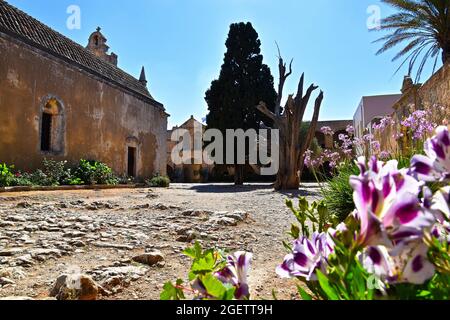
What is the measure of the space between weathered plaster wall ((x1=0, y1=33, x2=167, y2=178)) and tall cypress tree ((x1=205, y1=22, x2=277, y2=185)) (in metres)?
4.00

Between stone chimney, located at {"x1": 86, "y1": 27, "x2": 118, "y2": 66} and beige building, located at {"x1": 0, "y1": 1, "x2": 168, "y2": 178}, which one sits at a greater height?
stone chimney, located at {"x1": 86, "y1": 27, "x2": 118, "y2": 66}

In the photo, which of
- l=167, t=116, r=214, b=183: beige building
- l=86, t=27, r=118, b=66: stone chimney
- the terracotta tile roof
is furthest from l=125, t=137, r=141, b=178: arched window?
l=167, t=116, r=214, b=183: beige building

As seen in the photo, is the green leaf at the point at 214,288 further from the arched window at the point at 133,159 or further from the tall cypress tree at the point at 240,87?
the tall cypress tree at the point at 240,87

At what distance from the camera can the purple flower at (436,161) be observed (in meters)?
0.69

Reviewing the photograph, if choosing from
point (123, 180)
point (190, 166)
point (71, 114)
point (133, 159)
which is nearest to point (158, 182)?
point (133, 159)

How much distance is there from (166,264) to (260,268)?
0.83 m

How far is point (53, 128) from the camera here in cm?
1216

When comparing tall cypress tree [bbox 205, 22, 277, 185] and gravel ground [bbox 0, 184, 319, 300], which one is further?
tall cypress tree [bbox 205, 22, 277, 185]

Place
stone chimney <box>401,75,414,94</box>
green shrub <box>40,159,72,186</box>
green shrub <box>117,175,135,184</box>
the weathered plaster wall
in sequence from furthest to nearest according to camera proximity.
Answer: green shrub <box>117,175,135,184</box> → green shrub <box>40,159,72,186</box> → the weathered plaster wall → stone chimney <box>401,75,414,94</box>

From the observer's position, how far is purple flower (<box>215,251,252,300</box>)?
808 mm

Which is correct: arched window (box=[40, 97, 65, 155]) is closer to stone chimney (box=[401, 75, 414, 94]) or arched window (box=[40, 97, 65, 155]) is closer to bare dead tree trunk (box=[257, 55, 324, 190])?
bare dead tree trunk (box=[257, 55, 324, 190])

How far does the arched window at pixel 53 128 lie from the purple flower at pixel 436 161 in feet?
43.1
